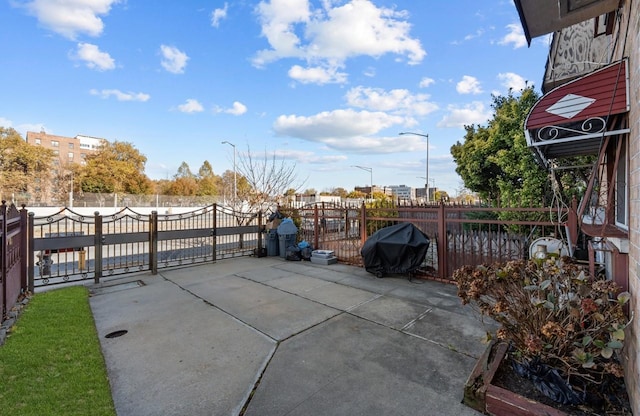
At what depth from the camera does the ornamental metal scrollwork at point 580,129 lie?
2616 mm

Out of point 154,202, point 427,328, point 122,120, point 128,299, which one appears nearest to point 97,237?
point 128,299

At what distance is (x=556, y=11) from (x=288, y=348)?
478cm

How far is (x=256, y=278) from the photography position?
6832mm

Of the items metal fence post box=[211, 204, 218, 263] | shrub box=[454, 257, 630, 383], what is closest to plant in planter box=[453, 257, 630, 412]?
shrub box=[454, 257, 630, 383]

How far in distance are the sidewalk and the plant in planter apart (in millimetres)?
651

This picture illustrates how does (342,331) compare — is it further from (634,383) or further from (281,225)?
(281,225)

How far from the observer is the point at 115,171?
43.2 meters

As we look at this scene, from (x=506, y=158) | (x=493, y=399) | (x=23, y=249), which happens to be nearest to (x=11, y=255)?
(x=23, y=249)

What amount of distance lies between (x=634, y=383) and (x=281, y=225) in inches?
327

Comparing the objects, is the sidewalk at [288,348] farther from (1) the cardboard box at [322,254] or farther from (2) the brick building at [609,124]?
(1) the cardboard box at [322,254]

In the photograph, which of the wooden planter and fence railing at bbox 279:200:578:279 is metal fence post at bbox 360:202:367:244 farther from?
the wooden planter

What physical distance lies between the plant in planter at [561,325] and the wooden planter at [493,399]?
0.21m

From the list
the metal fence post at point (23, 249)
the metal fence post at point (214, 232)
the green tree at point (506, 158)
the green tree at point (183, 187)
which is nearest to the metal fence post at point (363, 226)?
the green tree at point (506, 158)

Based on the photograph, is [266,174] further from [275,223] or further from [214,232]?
[214,232]
